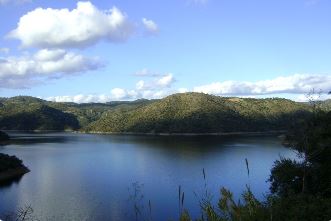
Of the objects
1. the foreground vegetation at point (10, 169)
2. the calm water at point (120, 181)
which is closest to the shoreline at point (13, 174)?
the foreground vegetation at point (10, 169)

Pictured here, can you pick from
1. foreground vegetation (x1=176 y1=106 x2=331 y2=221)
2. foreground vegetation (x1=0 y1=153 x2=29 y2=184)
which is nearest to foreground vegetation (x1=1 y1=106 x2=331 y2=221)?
foreground vegetation (x1=176 y1=106 x2=331 y2=221)

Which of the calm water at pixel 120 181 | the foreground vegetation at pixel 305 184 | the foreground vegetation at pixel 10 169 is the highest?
the foreground vegetation at pixel 305 184

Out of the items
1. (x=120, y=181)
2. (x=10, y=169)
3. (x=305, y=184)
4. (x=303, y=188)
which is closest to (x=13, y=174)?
(x=10, y=169)

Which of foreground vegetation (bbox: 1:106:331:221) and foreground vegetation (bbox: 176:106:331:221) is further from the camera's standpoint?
foreground vegetation (bbox: 176:106:331:221)

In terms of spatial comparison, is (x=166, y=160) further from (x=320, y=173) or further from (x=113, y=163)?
(x=320, y=173)

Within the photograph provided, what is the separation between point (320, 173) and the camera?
103 feet

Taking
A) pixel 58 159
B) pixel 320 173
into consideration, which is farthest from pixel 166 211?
pixel 58 159

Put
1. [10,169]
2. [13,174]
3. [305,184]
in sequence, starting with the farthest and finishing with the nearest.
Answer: [10,169] → [13,174] → [305,184]

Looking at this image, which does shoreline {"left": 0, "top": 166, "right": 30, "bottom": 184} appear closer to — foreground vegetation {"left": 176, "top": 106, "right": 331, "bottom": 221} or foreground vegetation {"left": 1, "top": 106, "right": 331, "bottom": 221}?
foreground vegetation {"left": 1, "top": 106, "right": 331, "bottom": 221}

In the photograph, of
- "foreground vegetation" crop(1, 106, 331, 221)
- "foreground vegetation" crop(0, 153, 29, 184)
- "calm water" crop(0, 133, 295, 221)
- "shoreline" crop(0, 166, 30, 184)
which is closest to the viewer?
"foreground vegetation" crop(1, 106, 331, 221)

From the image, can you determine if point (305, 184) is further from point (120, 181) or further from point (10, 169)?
point (10, 169)

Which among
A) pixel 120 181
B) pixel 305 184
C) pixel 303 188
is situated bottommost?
pixel 120 181

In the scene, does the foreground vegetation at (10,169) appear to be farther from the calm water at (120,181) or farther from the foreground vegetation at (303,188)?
the foreground vegetation at (303,188)

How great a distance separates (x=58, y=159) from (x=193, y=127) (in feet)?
326
